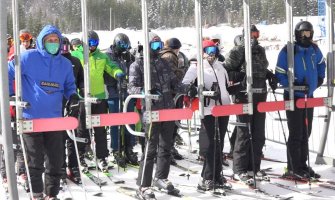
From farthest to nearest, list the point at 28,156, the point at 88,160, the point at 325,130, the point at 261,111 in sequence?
the point at 88,160, the point at 325,130, the point at 261,111, the point at 28,156

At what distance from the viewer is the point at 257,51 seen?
6.02 m

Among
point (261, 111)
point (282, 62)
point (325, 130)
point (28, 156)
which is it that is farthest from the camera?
point (325, 130)

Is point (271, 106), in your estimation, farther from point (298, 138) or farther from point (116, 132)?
point (116, 132)

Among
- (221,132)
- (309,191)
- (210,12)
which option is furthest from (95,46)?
(309,191)

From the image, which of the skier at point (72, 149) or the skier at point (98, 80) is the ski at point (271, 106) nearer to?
the skier at point (98, 80)

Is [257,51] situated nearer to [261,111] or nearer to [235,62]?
[235,62]

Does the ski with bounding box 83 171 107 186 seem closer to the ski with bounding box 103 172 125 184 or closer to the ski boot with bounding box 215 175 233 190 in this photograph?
the ski with bounding box 103 172 125 184

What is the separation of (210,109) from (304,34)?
1.71 m

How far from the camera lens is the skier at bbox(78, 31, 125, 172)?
21.3 ft

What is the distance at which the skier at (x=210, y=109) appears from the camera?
18.2 ft

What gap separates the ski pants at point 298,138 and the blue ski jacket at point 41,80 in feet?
10.2

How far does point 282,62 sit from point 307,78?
415 mm

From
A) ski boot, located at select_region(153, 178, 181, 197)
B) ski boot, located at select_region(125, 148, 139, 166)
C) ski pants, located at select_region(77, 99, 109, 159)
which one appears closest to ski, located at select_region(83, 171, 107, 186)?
ski pants, located at select_region(77, 99, 109, 159)

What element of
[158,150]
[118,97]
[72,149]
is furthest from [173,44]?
[72,149]
